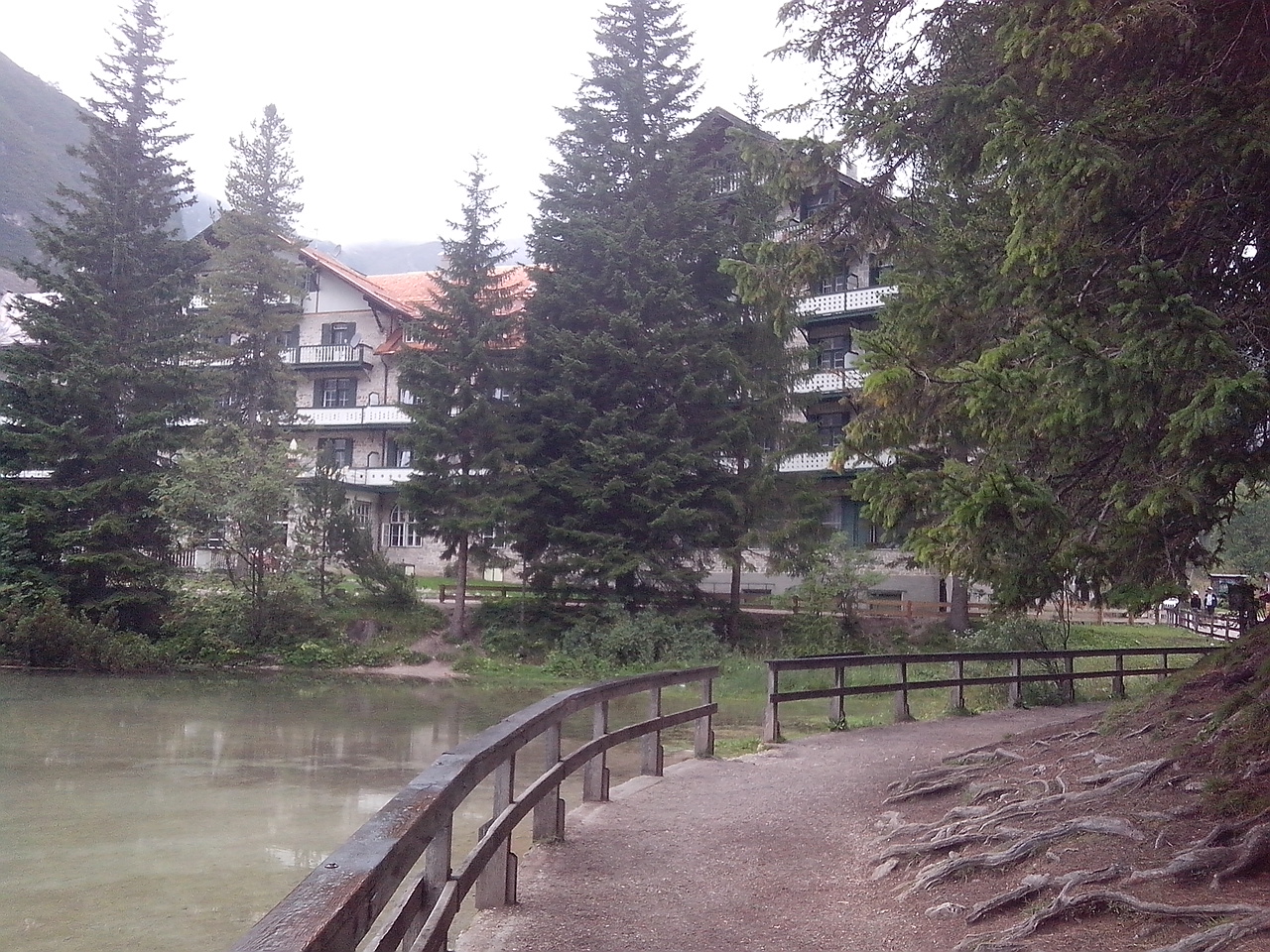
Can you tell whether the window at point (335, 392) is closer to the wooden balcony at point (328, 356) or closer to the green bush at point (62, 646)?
the wooden balcony at point (328, 356)

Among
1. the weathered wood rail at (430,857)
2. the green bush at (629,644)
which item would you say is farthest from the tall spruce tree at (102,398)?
the weathered wood rail at (430,857)

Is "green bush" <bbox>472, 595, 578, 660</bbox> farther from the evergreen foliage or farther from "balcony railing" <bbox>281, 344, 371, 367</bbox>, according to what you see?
the evergreen foliage

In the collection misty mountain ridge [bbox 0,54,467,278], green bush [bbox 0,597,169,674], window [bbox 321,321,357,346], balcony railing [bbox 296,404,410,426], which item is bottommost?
green bush [bbox 0,597,169,674]

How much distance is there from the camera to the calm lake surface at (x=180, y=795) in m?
8.30

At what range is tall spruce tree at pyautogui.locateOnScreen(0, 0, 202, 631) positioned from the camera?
105 feet

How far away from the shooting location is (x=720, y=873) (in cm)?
744

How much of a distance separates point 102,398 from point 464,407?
35.5 ft

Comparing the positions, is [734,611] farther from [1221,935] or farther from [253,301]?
[1221,935]

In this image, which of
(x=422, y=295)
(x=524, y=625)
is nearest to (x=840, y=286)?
(x=524, y=625)

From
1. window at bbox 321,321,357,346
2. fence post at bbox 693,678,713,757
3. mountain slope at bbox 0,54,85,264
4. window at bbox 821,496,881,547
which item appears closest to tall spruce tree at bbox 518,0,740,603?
window at bbox 821,496,881,547

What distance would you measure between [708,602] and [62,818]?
2533 centimetres

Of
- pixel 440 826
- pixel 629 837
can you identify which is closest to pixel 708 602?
pixel 629 837

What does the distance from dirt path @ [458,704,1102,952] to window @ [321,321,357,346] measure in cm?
4339

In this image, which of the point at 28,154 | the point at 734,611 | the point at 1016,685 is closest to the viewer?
the point at 1016,685
